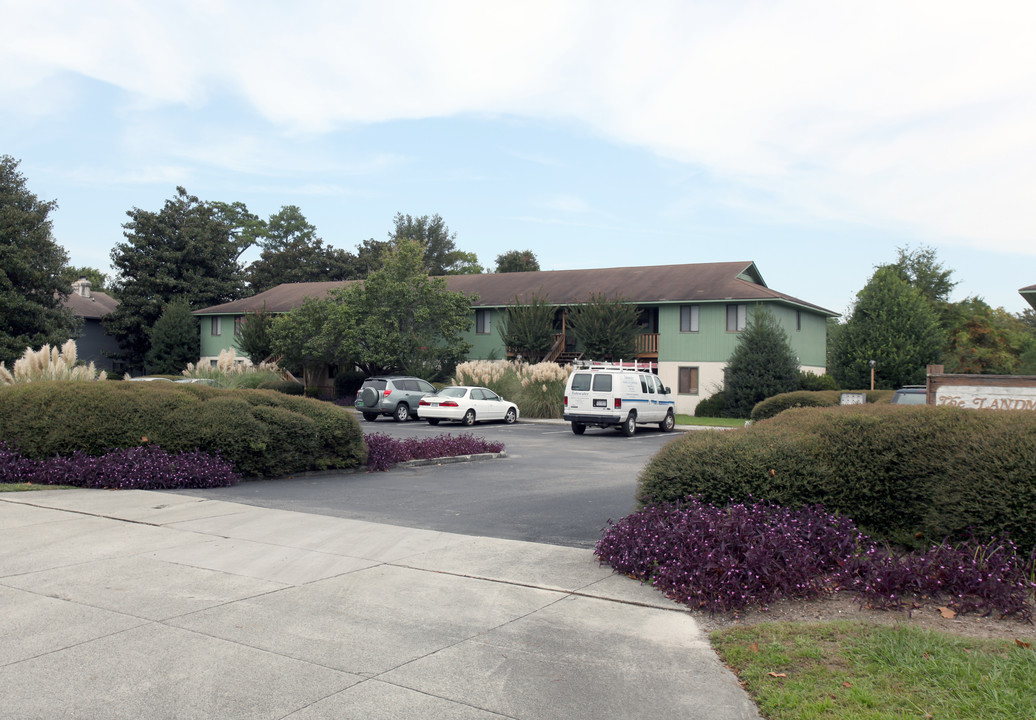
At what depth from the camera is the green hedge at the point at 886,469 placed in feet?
20.9

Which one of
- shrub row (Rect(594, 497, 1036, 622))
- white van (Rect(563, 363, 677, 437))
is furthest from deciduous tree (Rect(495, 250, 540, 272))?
shrub row (Rect(594, 497, 1036, 622))

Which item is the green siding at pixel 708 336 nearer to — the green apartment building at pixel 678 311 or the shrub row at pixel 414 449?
the green apartment building at pixel 678 311

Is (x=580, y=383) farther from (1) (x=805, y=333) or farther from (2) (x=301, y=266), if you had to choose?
(2) (x=301, y=266)

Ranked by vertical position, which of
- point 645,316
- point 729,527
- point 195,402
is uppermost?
point 645,316

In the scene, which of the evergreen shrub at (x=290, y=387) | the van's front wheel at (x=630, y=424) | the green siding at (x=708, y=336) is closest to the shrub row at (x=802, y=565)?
the van's front wheel at (x=630, y=424)

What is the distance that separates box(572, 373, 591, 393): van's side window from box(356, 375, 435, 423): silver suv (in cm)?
783

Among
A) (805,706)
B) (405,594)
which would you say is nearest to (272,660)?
(405,594)

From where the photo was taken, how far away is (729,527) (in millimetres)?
6598

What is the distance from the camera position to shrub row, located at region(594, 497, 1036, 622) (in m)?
5.89

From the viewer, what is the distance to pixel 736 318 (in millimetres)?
39438

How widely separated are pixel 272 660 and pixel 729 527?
359cm

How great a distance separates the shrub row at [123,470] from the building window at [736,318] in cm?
3090

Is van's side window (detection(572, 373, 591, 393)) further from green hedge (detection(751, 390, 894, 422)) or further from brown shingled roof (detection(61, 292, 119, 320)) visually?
brown shingled roof (detection(61, 292, 119, 320))

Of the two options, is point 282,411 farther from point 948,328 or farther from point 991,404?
point 948,328
